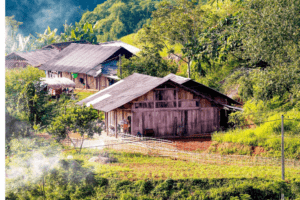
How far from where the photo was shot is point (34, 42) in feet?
242

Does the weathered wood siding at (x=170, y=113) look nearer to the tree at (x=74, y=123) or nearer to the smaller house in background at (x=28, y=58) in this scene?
the tree at (x=74, y=123)

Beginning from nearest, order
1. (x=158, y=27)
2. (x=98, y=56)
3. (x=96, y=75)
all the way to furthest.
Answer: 1. (x=158, y=27)
2. (x=96, y=75)
3. (x=98, y=56)

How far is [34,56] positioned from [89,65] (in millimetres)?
15338

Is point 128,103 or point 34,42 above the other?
point 34,42

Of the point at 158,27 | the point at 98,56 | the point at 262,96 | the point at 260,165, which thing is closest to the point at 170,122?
the point at 262,96

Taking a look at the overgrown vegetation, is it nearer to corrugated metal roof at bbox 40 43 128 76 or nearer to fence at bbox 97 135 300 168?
fence at bbox 97 135 300 168

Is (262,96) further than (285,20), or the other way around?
(262,96)

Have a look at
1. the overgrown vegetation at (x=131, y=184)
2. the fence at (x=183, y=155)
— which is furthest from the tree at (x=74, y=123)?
the overgrown vegetation at (x=131, y=184)

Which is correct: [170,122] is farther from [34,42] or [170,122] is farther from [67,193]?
[34,42]

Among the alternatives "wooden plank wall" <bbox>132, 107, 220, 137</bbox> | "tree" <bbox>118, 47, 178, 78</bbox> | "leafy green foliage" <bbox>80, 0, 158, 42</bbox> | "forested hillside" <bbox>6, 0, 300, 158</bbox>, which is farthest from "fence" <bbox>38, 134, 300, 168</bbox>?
"leafy green foliage" <bbox>80, 0, 158, 42</bbox>

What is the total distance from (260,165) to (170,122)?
29.0 feet

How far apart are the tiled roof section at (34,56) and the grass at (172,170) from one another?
38033 millimetres

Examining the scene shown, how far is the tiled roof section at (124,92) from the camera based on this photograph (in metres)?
26.8

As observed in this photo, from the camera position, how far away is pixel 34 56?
193 feet
